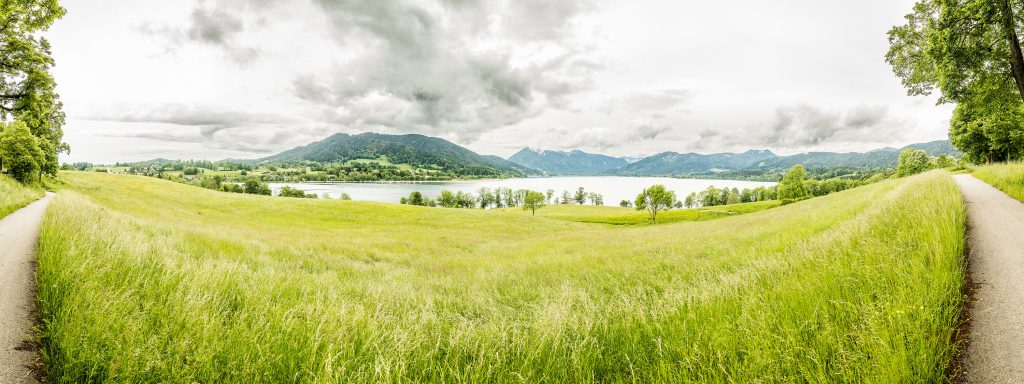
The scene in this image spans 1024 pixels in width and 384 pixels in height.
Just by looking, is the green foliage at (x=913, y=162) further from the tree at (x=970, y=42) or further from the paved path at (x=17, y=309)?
the paved path at (x=17, y=309)

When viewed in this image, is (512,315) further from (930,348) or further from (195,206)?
(195,206)

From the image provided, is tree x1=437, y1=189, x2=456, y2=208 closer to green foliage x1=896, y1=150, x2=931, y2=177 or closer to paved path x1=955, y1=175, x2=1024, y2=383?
green foliage x1=896, y1=150, x2=931, y2=177

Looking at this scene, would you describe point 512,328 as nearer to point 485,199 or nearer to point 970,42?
point 970,42

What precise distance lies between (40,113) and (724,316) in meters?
32.8

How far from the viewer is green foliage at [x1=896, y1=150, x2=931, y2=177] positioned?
245 feet

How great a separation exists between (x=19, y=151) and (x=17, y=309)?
4384 centimetres

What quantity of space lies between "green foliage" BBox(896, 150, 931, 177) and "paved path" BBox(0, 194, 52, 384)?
11186cm

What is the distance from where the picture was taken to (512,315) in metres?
5.39

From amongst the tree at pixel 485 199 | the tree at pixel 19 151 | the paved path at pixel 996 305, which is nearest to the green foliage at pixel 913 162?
the paved path at pixel 996 305

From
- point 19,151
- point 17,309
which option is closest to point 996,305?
point 17,309

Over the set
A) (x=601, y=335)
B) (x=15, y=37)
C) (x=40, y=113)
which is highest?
(x=15, y=37)

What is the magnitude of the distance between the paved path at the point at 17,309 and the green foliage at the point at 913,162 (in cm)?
11186

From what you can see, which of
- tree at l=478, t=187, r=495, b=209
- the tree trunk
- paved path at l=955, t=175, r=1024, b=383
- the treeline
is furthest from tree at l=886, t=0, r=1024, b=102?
tree at l=478, t=187, r=495, b=209

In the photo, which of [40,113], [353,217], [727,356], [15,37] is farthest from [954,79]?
[353,217]
